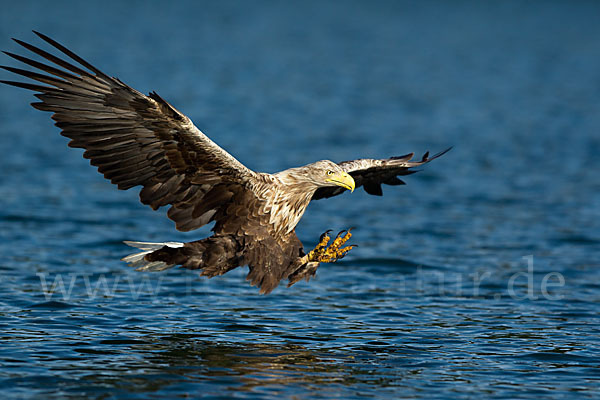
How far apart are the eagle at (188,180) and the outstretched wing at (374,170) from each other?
0.71 meters

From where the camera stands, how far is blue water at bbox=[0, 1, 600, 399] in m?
6.86

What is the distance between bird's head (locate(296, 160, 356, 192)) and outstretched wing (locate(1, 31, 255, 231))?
0.47 m

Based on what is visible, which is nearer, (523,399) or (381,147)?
(523,399)

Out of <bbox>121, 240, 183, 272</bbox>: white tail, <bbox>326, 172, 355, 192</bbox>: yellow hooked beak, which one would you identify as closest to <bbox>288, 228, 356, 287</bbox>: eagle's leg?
<bbox>326, 172, 355, 192</bbox>: yellow hooked beak

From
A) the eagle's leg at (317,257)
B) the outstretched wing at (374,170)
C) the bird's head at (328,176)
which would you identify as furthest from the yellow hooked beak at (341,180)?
the outstretched wing at (374,170)

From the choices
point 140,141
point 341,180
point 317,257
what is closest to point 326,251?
point 317,257

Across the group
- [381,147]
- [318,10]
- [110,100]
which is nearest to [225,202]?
[110,100]

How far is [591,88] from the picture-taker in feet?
89.8

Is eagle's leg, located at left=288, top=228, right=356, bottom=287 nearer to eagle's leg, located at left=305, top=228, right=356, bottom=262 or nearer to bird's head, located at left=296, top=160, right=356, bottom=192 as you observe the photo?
eagle's leg, located at left=305, top=228, right=356, bottom=262

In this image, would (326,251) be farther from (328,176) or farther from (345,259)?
(345,259)

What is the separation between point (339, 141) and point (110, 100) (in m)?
11.7

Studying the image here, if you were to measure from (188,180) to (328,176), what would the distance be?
1044mm

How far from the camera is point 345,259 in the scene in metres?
11.0

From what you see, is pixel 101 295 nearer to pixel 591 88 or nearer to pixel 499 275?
pixel 499 275
